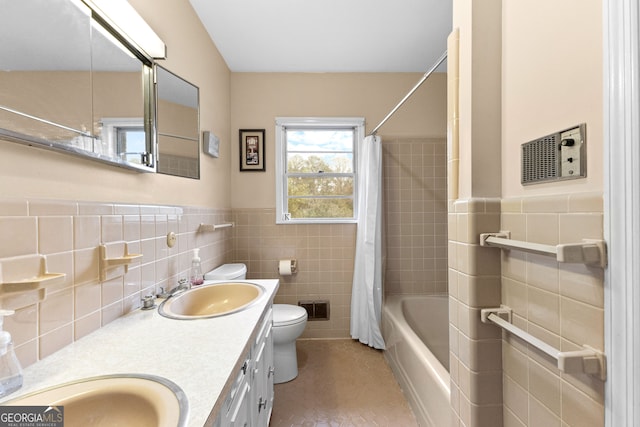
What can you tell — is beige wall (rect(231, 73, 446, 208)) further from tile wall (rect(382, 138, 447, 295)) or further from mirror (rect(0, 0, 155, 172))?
mirror (rect(0, 0, 155, 172))

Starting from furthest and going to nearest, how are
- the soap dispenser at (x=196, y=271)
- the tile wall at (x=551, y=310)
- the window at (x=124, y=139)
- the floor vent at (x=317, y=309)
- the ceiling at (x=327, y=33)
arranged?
the floor vent at (x=317, y=309) → the ceiling at (x=327, y=33) → the soap dispenser at (x=196, y=271) → the window at (x=124, y=139) → the tile wall at (x=551, y=310)

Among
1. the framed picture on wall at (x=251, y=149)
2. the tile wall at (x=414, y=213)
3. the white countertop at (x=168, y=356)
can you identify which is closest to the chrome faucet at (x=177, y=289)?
the white countertop at (x=168, y=356)

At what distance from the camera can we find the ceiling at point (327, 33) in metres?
1.69

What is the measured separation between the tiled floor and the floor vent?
0.28m

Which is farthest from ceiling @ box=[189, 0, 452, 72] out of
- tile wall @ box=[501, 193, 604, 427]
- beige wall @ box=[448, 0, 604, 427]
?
tile wall @ box=[501, 193, 604, 427]

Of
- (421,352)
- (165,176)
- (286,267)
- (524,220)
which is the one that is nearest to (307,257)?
(286,267)

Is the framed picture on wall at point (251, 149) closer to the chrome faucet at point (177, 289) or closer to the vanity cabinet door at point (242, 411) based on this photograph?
the chrome faucet at point (177, 289)

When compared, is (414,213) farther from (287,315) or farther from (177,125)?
(177,125)

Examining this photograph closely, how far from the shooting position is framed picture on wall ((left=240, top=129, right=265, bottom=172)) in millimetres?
2416

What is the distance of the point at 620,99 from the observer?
0.54 meters

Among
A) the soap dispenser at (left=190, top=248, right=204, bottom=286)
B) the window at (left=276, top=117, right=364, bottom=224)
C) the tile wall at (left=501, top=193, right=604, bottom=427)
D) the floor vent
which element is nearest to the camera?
the tile wall at (left=501, top=193, right=604, bottom=427)

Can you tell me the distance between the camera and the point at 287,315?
1.88 meters

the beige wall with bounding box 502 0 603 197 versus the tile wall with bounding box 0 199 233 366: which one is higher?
the beige wall with bounding box 502 0 603 197

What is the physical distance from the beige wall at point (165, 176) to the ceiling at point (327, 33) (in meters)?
0.21
